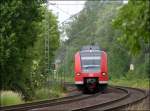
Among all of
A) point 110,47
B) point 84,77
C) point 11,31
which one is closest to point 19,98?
point 11,31

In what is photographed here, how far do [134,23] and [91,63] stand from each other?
1183 inches

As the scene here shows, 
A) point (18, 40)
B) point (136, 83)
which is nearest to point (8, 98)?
point (18, 40)

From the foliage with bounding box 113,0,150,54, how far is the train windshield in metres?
29.4

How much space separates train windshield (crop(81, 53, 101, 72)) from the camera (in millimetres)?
Answer: 36938

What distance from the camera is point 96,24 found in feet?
289

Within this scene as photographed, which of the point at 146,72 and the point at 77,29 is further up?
the point at 77,29

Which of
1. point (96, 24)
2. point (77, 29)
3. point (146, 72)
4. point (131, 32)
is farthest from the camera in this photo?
point (77, 29)

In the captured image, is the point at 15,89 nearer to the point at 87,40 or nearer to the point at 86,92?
the point at 86,92

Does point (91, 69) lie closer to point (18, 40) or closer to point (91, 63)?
point (91, 63)

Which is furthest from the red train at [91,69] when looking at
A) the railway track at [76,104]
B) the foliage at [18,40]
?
the railway track at [76,104]

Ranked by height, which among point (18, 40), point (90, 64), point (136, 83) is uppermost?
point (18, 40)

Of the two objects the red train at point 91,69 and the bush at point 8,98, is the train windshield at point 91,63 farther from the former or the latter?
the bush at point 8,98

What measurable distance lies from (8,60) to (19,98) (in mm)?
1979

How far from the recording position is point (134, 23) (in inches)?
276
